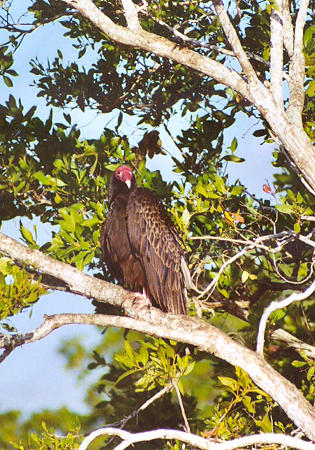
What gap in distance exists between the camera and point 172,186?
18.9 ft

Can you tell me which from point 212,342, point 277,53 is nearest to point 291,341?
point 212,342

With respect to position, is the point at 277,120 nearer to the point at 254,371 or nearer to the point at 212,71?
the point at 212,71

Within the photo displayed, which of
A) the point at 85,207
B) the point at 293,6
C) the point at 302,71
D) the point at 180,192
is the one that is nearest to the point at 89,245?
the point at 85,207

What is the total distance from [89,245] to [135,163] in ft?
3.52

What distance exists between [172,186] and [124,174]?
540 millimetres

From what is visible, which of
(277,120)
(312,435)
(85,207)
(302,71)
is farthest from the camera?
(85,207)

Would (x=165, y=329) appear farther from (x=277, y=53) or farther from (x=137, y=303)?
(x=277, y=53)

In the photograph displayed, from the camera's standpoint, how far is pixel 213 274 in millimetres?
5520

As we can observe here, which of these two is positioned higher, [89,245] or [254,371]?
[89,245]

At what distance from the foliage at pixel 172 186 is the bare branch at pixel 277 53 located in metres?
0.29

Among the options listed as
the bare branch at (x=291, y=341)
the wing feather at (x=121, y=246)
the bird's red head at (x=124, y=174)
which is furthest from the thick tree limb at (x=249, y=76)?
the bare branch at (x=291, y=341)

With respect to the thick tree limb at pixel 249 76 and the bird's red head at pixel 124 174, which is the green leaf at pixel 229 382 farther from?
the bird's red head at pixel 124 174

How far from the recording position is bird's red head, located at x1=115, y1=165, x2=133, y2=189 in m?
5.42

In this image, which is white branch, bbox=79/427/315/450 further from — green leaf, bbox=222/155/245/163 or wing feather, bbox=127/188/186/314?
green leaf, bbox=222/155/245/163
